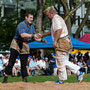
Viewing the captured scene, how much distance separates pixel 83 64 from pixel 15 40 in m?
13.6

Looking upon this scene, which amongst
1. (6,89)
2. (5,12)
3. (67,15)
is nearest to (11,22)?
(67,15)

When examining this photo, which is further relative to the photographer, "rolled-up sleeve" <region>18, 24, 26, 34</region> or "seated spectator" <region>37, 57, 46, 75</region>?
"seated spectator" <region>37, 57, 46, 75</region>

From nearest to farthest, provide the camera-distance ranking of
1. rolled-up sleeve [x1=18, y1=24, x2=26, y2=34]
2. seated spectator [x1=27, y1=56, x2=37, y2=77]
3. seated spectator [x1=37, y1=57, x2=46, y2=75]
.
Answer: rolled-up sleeve [x1=18, y1=24, x2=26, y2=34] → seated spectator [x1=27, y1=56, x2=37, y2=77] → seated spectator [x1=37, y1=57, x2=46, y2=75]

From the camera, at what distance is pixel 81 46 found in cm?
2011

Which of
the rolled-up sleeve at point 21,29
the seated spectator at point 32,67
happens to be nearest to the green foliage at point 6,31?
the seated spectator at point 32,67

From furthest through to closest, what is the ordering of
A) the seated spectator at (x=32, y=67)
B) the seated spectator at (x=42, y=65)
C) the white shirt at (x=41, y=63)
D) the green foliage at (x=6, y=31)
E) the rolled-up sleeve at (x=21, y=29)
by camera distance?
the green foliage at (x=6, y=31)
the white shirt at (x=41, y=63)
the seated spectator at (x=42, y=65)
the seated spectator at (x=32, y=67)
the rolled-up sleeve at (x=21, y=29)

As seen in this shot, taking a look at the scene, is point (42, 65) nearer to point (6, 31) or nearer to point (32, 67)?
point (32, 67)

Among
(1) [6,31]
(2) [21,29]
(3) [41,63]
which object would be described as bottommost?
(3) [41,63]

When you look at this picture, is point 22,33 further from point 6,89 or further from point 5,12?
point 5,12

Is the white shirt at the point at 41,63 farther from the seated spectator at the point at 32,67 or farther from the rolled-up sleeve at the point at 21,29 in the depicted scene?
the rolled-up sleeve at the point at 21,29

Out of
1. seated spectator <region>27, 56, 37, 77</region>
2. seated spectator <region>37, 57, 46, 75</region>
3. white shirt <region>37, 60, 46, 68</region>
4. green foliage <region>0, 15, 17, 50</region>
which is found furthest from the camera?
green foliage <region>0, 15, 17, 50</region>

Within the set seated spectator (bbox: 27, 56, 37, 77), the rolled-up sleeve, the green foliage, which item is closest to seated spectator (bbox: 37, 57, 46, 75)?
seated spectator (bbox: 27, 56, 37, 77)

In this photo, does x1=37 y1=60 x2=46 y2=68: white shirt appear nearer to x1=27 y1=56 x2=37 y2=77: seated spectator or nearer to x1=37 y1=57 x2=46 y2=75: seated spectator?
x1=37 y1=57 x2=46 y2=75: seated spectator

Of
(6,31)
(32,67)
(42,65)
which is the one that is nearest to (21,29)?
(32,67)
